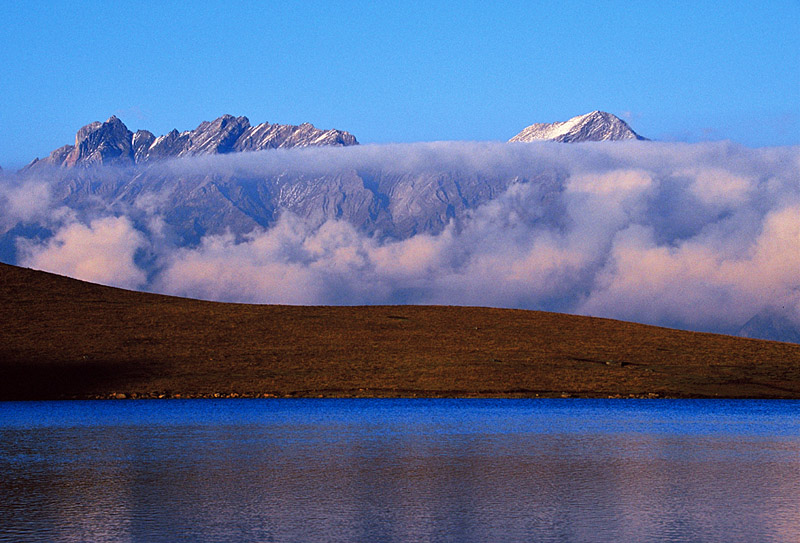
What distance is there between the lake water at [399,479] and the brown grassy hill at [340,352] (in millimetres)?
27757

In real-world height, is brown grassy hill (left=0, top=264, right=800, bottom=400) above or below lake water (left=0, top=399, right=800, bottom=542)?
above

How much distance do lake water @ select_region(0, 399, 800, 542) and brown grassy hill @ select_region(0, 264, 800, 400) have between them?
91.1 ft

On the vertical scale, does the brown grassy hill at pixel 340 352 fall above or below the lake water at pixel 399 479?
above

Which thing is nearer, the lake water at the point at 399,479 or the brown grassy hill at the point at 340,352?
the lake water at the point at 399,479

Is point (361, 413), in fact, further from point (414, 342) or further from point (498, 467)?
point (414, 342)

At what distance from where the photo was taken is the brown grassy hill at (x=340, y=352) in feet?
287

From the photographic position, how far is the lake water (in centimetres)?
2247

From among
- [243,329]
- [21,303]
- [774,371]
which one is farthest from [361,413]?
[21,303]

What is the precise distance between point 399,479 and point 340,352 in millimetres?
69785

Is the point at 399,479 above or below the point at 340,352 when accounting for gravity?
below

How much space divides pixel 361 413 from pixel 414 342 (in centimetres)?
4091

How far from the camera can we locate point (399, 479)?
102ft

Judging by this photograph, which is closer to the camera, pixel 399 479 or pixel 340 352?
pixel 399 479

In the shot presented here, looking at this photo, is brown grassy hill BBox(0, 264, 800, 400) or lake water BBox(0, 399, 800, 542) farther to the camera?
brown grassy hill BBox(0, 264, 800, 400)
